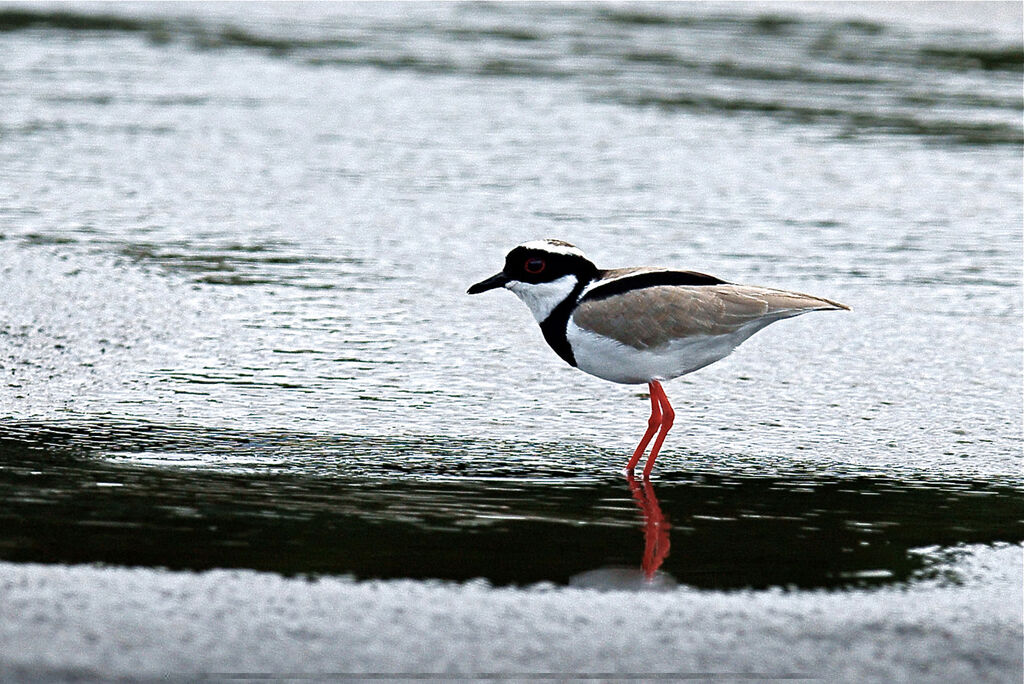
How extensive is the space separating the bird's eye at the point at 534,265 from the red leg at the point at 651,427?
725 millimetres

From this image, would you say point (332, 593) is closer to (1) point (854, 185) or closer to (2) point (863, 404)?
(2) point (863, 404)

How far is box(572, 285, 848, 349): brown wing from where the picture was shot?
6.79 metres

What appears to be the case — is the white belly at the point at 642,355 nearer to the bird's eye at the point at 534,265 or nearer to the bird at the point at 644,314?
the bird at the point at 644,314

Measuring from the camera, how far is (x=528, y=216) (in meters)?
11.7

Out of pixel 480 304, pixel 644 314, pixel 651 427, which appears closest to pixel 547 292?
pixel 644 314

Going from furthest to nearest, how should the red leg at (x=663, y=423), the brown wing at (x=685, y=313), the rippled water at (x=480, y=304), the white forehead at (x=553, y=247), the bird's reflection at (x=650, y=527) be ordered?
the white forehead at (x=553, y=247) → the brown wing at (x=685, y=313) → the red leg at (x=663, y=423) → the rippled water at (x=480, y=304) → the bird's reflection at (x=650, y=527)

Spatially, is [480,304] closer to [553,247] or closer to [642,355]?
[553,247]

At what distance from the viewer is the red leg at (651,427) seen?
21.4ft

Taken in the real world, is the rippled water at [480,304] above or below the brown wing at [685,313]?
below

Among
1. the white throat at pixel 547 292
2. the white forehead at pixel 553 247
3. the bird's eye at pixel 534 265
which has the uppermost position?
the white forehead at pixel 553 247

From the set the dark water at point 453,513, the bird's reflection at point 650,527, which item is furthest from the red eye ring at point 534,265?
the bird's reflection at point 650,527

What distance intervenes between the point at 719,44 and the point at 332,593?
54.2ft

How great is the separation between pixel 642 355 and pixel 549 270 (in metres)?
0.62

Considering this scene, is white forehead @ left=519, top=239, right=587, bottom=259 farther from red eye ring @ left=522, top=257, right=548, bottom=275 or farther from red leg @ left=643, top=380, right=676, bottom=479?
red leg @ left=643, top=380, right=676, bottom=479
